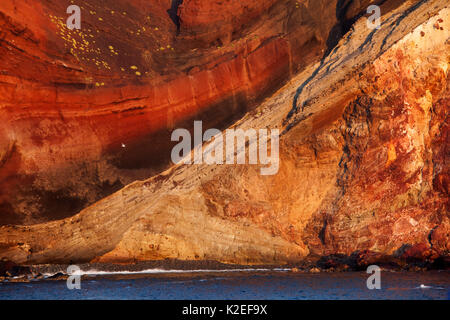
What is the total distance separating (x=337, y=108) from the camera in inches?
966

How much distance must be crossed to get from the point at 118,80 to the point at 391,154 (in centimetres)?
1120

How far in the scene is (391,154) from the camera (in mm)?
24453

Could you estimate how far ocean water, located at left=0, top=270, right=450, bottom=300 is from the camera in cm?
1886

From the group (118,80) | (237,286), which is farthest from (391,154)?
(118,80)

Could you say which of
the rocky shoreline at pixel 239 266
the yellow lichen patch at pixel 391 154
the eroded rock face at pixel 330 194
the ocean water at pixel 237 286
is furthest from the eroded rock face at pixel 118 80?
the yellow lichen patch at pixel 391 154

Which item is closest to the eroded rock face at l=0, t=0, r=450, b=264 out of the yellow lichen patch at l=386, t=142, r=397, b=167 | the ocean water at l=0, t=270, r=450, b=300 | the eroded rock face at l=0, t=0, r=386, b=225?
the yellow lichen patch at l=386, t=142, r=397, b=167

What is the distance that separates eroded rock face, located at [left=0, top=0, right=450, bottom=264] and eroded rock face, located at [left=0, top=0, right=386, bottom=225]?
224cm

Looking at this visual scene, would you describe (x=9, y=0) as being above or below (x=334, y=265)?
above

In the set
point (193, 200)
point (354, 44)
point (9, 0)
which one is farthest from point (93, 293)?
point (354, 44)

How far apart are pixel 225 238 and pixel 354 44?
918cm

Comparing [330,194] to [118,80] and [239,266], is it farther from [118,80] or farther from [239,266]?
[118,80]

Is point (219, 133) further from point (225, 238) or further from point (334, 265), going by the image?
point (334, 265)
